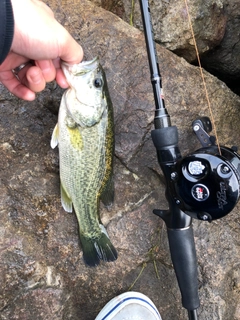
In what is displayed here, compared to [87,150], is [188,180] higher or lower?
higher

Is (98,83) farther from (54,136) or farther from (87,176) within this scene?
(87,176)

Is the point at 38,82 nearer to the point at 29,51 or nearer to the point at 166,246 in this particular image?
the point at 29,51

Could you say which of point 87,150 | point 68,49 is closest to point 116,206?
point 87,150

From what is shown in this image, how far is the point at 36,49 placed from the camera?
7.27ft

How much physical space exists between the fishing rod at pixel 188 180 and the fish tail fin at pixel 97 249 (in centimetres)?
46

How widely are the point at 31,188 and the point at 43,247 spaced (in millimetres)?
462

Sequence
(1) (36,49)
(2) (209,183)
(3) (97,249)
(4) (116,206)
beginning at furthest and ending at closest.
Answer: (4) (116,206) < (3) (97,249) < (2) (209,183) < (1) (36,49)

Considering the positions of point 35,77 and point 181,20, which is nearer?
point 35,77

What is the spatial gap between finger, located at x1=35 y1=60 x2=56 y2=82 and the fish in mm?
96

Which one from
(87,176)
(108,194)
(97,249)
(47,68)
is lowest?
(97,249)

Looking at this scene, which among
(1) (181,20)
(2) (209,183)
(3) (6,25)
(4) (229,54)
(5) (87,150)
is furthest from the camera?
(4) (229,54)

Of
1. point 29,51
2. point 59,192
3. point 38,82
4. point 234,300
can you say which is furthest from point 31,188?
point 234,300

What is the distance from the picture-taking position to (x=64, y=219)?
2.94 m

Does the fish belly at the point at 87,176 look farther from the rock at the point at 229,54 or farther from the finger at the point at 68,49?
the rock at the point at 229,54
